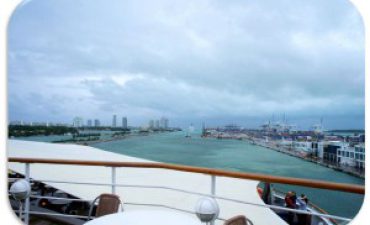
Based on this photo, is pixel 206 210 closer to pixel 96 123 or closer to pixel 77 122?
pixel 96 123

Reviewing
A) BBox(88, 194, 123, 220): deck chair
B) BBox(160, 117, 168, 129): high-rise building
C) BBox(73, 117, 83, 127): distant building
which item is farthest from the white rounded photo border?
BBox(160, 117, 168, 129): high-rise building

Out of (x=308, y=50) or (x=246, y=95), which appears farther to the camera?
(x=246, y=95)

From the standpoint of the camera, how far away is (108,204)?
161 centimetres

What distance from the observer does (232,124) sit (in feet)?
25.4

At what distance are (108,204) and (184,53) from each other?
283 inches

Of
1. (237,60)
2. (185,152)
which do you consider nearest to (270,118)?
(237,60)

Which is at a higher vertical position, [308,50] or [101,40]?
[101,40]

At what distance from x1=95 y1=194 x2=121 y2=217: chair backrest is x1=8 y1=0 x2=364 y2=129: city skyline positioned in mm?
1251

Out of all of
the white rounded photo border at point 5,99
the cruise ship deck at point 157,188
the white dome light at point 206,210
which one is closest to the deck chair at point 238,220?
the white dome light at point 206,210

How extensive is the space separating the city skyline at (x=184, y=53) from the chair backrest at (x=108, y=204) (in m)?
1.25

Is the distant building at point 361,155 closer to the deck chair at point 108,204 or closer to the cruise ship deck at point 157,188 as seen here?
the cruise ship deck at point 157,188

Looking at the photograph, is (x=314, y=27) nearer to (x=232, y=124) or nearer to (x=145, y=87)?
(x=232, y=124)

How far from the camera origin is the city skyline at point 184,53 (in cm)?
369

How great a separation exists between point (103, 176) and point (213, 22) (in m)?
4.46
